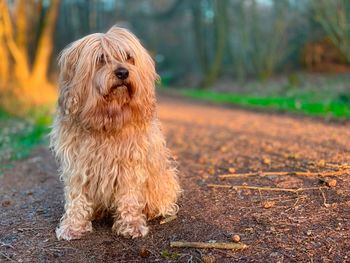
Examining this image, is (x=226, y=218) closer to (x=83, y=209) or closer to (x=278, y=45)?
(x=83, y=209)

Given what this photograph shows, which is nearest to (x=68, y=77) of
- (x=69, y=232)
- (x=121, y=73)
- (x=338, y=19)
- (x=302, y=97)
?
(x=121, y=73)

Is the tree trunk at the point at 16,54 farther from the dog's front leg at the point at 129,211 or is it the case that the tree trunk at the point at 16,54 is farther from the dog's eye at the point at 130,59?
the dog's front leg at the point at 129,211

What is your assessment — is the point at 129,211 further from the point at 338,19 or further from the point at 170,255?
the point at 338,19

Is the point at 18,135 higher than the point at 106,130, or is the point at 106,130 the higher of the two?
the point at 106,130

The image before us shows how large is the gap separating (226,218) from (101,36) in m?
2.07

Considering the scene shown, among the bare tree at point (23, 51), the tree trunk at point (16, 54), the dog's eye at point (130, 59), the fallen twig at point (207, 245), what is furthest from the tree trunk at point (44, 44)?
the fallen twig at point (207, 245)

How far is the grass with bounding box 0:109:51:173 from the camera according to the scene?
8.92m

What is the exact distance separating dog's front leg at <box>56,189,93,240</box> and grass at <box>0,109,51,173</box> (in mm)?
3617

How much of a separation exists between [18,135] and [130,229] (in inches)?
274

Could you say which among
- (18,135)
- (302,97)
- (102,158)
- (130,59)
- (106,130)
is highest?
(130,59)

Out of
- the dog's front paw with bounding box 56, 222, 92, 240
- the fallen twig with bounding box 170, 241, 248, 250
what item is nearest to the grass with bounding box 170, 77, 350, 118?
the fallen twig with bounding box 170, 241, 248, 250

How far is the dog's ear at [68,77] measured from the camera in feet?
14.6

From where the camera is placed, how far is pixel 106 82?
4285 millimetres

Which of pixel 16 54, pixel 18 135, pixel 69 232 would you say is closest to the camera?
pixel 69 232
